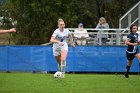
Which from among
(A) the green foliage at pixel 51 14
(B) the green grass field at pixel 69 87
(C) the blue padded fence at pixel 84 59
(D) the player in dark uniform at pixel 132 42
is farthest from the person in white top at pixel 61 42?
(A) the green foliage at pixel 51 14

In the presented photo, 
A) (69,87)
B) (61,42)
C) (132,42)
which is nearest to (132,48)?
(132,42)

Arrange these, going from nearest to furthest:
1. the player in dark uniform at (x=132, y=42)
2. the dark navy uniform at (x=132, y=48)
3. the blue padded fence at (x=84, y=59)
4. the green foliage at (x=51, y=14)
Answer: the player in dark uniform at (x=132, y=42), the dark navy uniform at (x=132, y=48), the blue padded fence at (x=84, y=59), the green foliage at (x=51, y=14)

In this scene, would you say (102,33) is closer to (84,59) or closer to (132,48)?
(84,59)

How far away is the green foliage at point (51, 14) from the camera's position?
39469 mm

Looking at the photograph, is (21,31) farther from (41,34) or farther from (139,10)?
(139,10)

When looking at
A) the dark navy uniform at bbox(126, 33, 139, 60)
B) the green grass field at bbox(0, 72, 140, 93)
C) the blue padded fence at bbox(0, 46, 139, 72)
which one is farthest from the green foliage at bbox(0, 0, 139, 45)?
the green grass field at bbox(0, 72, 140, 93)

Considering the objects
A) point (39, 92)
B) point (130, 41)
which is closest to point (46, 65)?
point (130, 41)

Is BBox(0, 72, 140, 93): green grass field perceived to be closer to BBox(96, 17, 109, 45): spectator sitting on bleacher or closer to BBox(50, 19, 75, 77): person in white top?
BBox(50, 19, 75, 77): person in white top

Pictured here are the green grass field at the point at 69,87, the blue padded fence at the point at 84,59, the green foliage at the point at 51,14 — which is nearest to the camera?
the green grass field at the point at 69,87

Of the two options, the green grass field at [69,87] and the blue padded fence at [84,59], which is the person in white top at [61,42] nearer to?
the green grass field at [69,87]

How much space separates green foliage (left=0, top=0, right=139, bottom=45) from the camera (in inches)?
1554

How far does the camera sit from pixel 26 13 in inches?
1618

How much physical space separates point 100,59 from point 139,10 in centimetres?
603

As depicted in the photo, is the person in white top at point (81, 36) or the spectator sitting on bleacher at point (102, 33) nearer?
the person in white top at point (81, 36)
